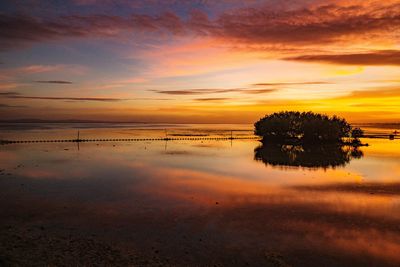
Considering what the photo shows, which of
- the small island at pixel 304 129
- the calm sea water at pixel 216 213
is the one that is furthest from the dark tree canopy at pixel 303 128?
the calm sea water at pixel 216 213

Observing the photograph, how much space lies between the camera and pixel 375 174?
44188mm

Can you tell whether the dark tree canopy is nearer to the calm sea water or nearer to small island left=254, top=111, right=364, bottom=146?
small island left=254, top=111, right=364, bottom=146

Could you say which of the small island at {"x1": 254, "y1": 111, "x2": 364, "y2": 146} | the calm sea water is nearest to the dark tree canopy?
the small island at {"x1": 254, "y1": 111, "x2": 364, "y2": 146}

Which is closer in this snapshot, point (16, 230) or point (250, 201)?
point (16, 230)

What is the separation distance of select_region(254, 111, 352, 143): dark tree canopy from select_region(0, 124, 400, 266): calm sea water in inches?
2371

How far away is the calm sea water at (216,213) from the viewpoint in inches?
715

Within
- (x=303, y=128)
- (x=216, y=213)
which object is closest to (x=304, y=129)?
(x=303, y=128)

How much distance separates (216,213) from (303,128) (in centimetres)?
8807

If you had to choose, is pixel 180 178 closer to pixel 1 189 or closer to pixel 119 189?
pixel 119 189

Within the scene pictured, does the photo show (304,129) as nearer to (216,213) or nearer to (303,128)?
(303,128)

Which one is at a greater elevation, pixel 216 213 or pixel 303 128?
pixel 303 128

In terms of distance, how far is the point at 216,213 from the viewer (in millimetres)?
25406

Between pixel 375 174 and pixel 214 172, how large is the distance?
68.3ft

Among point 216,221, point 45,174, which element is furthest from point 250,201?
Answer: point 45,174
